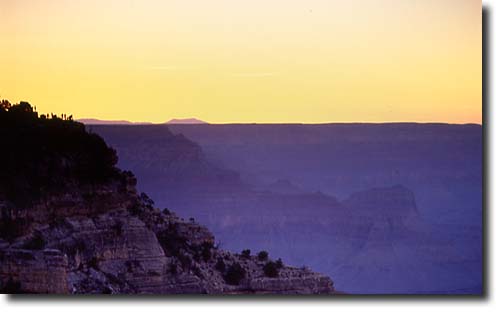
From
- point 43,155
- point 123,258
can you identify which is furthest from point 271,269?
point 43,155

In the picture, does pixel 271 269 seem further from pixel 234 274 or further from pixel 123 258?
pixel 123 258

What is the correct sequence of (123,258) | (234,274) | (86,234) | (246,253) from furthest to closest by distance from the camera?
(246,253) < (234,274) < (123,258) < (86,234)

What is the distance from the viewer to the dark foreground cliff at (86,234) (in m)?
35.9

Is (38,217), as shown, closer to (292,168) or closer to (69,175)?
(69,175)

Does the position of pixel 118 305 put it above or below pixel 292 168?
below

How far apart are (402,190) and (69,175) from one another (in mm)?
8390

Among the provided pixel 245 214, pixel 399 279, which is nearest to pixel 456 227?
pixel 399 279

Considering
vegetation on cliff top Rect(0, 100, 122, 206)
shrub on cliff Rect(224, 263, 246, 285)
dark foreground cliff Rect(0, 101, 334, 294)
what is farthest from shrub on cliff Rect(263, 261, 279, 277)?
vegetation on cliff top Rect(0, 100, 122, 206)

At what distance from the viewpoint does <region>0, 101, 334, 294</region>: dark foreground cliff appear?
3588cm

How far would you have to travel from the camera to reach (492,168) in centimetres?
3447

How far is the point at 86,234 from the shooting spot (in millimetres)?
36656

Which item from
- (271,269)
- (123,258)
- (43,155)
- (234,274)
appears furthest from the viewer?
(271,269)

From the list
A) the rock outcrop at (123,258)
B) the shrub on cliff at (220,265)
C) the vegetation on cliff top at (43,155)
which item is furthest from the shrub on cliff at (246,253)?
the vegetation on cliff top at (43,155)

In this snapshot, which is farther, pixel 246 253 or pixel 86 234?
pixel 246 253
